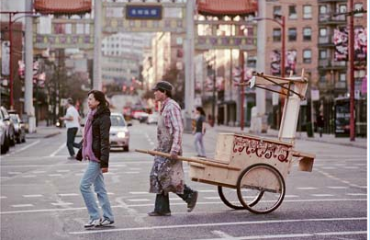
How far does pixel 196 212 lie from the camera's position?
39.3 feet

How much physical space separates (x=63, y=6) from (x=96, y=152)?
47.4 m

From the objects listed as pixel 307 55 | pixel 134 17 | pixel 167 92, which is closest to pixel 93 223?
pixel 167 92

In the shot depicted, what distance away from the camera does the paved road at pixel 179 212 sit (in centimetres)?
1003

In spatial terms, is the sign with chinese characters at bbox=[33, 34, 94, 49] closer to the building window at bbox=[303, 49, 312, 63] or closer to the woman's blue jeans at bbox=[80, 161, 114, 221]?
the building window at bbox=[303, 49, 312, 63]

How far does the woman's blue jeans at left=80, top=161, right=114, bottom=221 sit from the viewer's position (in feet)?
34.1

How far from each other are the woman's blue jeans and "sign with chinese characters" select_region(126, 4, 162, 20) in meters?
48.9

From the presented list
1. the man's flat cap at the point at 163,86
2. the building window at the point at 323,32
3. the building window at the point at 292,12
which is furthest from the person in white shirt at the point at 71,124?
the building window at the point at 323,32

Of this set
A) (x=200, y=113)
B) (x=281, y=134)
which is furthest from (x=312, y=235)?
(x=200, y=113)

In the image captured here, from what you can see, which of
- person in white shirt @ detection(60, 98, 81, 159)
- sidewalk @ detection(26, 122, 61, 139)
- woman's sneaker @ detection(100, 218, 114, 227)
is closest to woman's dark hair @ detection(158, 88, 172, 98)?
woman's sneaker @ detection(100, 218, 114, 227)

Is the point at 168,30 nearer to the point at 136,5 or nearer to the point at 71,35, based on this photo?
the point at 136,5

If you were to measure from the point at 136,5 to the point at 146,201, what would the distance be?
46.4 meters

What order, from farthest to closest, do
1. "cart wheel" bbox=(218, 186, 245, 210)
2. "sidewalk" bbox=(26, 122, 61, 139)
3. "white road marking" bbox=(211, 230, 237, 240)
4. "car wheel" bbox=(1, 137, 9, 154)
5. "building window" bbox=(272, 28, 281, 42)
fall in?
"building window" bbox=(272, 28, 281, 42), "sidewalk" bbox=(26, 122, 61, 139), "car wheel" bbox=(1, 137, 9, 154), "cart wheel" bbox=(218, 186, 245, 210), "white road marking" bbox=(211, 230, 237, 240)

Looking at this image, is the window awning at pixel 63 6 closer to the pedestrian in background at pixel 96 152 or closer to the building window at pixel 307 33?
the building window at pixel 307 33

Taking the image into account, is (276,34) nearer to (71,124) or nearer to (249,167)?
(71,124)
